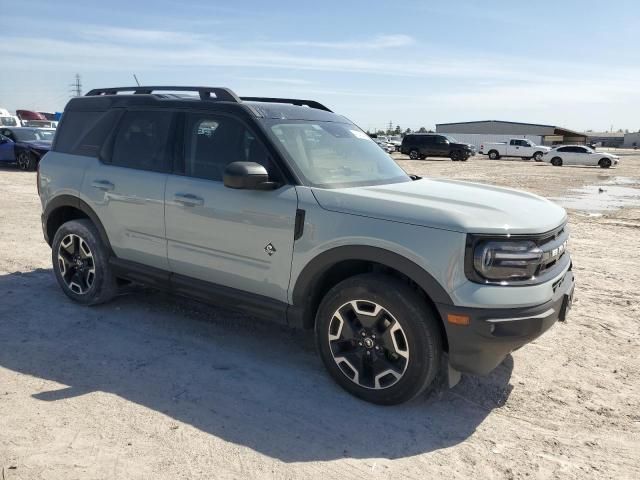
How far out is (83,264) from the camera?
5.09 meters

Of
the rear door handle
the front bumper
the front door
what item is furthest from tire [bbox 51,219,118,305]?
the front bumper

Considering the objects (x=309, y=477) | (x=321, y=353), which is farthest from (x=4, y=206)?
(x=309, y=477)

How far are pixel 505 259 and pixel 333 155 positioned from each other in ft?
5.46

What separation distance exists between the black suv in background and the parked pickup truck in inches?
216

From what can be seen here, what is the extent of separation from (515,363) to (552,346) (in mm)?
537

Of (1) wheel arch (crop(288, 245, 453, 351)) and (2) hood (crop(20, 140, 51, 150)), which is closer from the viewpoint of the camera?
(1) wheel arch (crop(288, 245, 453, 351))

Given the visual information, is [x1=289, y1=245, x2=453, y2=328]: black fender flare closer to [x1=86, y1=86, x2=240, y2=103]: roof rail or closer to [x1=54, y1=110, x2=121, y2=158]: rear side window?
[x1=86, y1=86, x2=240, y2=103]: roof rail

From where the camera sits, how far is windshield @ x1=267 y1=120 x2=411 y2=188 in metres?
3.91

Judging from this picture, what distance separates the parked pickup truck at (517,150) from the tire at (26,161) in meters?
34.8

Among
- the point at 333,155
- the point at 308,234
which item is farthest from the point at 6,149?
the point at 308,234

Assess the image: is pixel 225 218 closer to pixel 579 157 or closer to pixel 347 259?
pixel 347 259

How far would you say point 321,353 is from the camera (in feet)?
12.2

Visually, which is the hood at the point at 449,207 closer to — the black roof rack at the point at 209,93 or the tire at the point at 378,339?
the tire at the point at 378,339

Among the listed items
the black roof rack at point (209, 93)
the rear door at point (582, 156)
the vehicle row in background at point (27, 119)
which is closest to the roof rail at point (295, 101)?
the black roof rack at point (209, 93)
